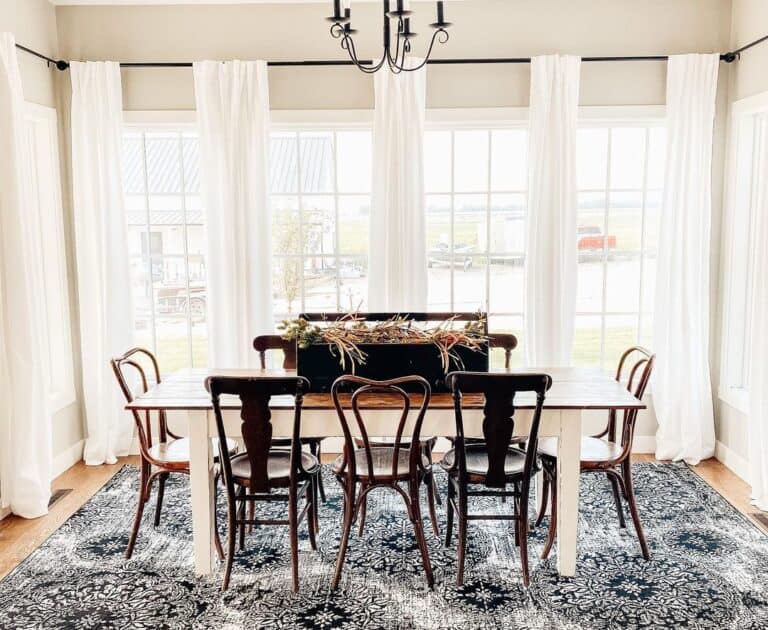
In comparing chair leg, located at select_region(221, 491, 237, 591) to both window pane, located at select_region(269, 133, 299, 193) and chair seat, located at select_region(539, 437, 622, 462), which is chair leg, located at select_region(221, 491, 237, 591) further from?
window pane, located at select_region(269, 133, 299, 193)

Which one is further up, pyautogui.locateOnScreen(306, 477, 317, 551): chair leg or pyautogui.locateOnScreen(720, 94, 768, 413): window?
pyautogui.locateOnScreen(720, 94, 768, 413): window

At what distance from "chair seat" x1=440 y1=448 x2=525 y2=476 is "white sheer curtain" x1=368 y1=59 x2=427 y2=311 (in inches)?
57.3

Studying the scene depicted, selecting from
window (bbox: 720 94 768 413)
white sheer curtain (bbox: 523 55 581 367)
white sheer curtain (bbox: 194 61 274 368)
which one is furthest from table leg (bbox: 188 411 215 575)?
window (bbox: 720 94 768 413)

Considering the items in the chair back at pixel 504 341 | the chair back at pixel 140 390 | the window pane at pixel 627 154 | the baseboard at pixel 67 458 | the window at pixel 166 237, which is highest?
the window pane at pixel 627 154

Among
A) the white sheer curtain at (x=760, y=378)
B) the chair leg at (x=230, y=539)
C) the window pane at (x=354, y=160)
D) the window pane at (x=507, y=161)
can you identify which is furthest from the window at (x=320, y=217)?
the white sheer curtain at (x=760, y=378)

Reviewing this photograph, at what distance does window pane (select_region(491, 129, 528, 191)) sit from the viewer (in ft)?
15.1

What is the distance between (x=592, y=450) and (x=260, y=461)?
5.26 feet

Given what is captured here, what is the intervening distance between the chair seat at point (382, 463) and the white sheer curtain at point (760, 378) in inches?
75.9

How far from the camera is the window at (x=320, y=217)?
4.65 m

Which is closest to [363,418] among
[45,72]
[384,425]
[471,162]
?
[384,425]

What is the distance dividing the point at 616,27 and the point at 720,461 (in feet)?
9.61

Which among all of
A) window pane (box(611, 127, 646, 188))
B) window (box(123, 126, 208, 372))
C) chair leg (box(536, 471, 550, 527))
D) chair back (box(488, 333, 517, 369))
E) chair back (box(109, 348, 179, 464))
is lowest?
chair leg (box(536, 471, 550, 527))

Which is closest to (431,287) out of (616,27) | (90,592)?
(616,27)

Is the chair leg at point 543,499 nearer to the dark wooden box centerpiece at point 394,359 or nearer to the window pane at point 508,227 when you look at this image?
the dark wooden box centerpiece at point 394,359
